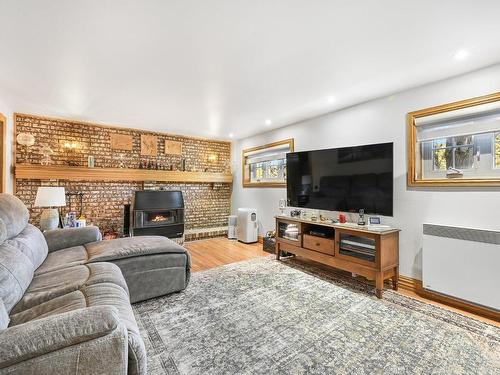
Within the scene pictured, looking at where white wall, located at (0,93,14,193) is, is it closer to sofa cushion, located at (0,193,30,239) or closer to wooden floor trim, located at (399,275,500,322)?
sofa cushion, located at (0,193,30,239)

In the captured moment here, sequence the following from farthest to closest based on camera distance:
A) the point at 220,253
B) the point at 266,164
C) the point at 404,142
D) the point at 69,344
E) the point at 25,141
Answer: the point at 266,164 < the point at 220,253 < the point at 25,141 < the point at 404,142 < the point at 69,344

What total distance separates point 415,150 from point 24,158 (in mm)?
5492

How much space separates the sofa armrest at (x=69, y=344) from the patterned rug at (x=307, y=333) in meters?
0.69

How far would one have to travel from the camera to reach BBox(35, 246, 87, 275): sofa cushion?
6.60 ft

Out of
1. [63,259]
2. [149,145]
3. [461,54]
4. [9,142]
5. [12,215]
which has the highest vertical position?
[461,54]

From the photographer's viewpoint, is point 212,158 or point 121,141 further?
point 212,158

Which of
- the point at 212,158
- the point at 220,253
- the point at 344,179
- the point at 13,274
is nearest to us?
the point at 13,274

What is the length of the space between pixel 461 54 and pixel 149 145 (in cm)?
476

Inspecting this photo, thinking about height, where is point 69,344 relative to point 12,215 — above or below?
below

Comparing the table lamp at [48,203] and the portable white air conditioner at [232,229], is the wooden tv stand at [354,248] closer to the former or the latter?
the portable white air conditioner at [232,229]

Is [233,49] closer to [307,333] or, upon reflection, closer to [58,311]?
[58,311]

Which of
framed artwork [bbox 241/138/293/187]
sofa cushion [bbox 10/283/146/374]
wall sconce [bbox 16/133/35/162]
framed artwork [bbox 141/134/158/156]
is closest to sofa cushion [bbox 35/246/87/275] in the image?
sofa cushion [bbox 10/283/146/374]

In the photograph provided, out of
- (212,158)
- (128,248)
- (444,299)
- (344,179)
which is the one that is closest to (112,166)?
(212,158)

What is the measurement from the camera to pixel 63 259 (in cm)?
218
